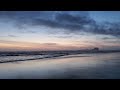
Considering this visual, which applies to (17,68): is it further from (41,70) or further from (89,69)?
(89,69)

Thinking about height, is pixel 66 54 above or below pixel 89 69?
above

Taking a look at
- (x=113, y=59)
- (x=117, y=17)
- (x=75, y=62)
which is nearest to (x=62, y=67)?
(x=75, y=62)

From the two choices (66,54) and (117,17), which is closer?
(117,17)
